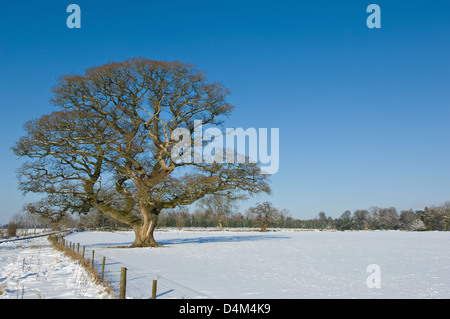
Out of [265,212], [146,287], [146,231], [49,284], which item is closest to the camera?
[146,287]

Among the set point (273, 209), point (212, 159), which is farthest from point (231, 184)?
point (273, 209)

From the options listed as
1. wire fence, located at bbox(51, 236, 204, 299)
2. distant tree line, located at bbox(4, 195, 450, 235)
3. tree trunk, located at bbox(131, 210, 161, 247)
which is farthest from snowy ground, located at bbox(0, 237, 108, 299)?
distant tree line, located at bbox(4, 195, 450, 235)

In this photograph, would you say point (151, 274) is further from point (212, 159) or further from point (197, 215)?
point (197, 215)

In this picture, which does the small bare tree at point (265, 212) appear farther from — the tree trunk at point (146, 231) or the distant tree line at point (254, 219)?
the tree trunk at point (146, 231)

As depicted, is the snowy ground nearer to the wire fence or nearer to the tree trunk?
the wire fence

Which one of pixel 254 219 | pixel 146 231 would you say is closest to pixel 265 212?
pixel 254 219

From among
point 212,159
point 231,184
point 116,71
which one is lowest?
point 231,184

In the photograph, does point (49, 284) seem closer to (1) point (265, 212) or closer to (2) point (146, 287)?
(2) point (146, 287)

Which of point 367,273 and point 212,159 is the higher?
point 212,159

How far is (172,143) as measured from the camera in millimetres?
24234

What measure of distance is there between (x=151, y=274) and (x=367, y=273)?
25.1 ft

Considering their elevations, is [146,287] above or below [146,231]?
above

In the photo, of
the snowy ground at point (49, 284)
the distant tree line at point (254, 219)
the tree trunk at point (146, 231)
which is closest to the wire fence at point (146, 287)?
the snowy ground at point (49, 284)
